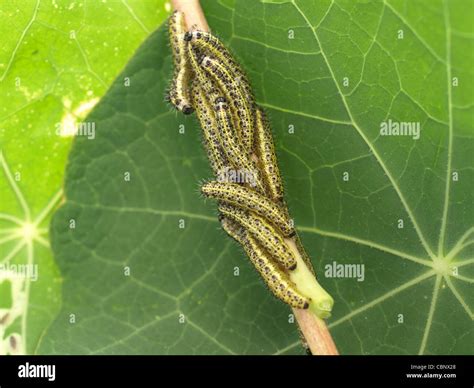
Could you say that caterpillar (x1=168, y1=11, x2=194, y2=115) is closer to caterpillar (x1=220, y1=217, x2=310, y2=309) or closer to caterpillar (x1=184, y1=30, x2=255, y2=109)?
caterpillar (x1=184, y1=30, x2=255, y2=109)

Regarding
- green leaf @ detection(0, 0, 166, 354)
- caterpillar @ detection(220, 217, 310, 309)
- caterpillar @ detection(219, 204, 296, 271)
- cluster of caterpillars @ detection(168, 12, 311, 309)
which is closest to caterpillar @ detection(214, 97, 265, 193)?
cluster of caterpillars @ detection(168, 12, 311, 309)

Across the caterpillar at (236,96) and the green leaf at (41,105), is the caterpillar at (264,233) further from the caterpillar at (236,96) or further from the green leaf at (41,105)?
the green leaf at (41,105)

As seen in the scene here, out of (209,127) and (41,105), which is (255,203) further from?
(41,105)

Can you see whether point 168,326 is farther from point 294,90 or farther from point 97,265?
point 294,90

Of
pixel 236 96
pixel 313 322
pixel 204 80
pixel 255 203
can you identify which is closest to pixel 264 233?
pixel 255 203

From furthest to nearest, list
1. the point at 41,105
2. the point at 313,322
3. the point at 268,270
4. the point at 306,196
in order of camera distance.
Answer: the point at 41,105
the point at 306,196
the point at 268,270
the point at 313,322

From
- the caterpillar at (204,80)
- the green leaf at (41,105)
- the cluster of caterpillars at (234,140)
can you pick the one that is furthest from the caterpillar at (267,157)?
the green leaf at (41,105)
